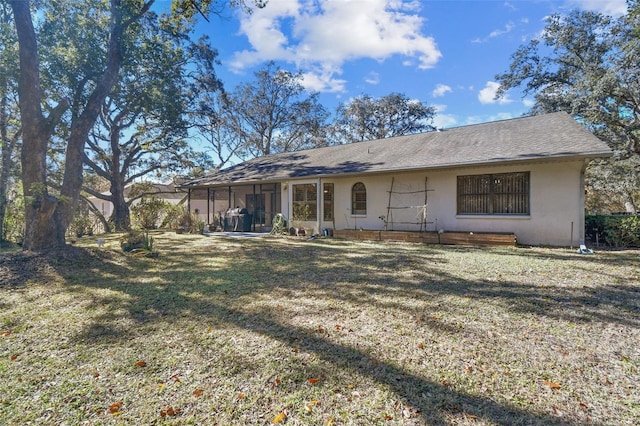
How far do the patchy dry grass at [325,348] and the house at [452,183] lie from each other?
3918mm

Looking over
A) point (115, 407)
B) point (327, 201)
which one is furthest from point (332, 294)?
point (327, 201)

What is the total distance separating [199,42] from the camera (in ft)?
64.5

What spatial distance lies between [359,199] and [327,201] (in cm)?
152

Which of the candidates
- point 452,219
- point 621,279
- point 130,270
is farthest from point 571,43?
point 130,270

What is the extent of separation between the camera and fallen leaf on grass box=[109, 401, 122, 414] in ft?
7.45

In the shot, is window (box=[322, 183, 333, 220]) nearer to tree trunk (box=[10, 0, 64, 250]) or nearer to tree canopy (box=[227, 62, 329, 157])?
tree trunk (box=[10, 0, 64, 250])

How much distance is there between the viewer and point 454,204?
442 inches

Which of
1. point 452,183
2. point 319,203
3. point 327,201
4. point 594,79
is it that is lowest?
point 319,203

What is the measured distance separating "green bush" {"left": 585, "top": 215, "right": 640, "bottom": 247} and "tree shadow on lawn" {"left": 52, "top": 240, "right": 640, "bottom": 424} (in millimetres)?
5441

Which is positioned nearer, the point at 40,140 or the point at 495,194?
the point at 40,140

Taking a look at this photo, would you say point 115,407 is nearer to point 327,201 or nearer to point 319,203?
point 319,203

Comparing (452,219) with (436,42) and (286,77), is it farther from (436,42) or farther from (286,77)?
(286,77)

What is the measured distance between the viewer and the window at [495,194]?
10203mm

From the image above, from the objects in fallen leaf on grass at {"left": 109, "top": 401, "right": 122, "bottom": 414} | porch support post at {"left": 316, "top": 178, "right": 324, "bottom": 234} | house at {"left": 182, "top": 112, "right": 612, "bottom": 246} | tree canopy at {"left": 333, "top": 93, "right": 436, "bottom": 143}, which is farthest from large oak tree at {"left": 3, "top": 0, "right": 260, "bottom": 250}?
tree canopy at {"left": 333, "top": 93, "right": 436, "bottom": 143}
